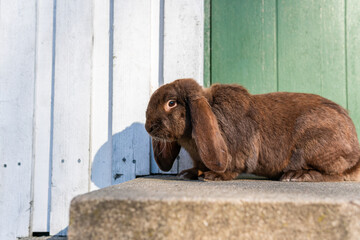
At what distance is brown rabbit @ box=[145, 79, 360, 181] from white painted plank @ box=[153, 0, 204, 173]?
17.7 inches

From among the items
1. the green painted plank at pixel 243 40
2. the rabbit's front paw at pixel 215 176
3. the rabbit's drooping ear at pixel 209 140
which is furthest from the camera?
the green painted plank at pixel 243 40

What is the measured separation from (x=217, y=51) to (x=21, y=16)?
1534 millimetres

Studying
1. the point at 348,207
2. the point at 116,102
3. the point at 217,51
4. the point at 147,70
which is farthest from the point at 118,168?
the point at 348,207

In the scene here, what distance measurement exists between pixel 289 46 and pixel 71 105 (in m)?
1.75

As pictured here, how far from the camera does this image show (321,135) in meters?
1.92

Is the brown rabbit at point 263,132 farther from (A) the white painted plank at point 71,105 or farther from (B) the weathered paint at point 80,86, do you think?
(A) the white painted plank at point 71,105

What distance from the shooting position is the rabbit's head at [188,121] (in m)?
1.77

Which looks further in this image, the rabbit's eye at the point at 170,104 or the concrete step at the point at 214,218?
the rabbit's eye at the point at 170,104

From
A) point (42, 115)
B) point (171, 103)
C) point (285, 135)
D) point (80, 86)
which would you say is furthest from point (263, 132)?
point (42, 115)

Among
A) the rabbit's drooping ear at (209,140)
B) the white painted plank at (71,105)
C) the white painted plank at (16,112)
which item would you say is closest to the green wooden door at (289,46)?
the rabbit's drooping ear at (209,140)

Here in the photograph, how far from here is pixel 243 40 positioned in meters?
2.59

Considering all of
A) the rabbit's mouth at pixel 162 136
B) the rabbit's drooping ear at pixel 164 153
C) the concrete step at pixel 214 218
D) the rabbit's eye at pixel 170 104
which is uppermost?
the rabbit's eye at pixel 170 104

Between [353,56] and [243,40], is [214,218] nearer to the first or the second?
[243,40]

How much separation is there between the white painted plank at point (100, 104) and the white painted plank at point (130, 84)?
0.23ft
